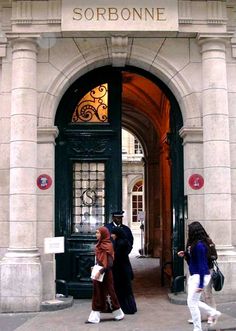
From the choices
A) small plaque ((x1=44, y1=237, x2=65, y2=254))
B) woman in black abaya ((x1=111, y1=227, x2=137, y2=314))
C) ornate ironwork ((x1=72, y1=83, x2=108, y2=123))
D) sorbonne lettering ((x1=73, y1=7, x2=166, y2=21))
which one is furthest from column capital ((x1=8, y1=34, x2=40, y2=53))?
woman in black abaya ((x1=111, y1=227, x2=137, y2=314))

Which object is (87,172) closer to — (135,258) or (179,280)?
(179,280)

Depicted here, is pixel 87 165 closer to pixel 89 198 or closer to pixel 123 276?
pixel 89 198

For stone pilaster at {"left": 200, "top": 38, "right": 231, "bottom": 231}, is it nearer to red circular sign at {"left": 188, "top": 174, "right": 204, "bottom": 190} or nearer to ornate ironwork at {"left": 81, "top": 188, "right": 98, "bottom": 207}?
red circular sign at {"left": 188, "top": 174, "right": 204, "bottom": 190}

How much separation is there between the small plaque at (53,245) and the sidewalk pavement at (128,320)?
1.18 m

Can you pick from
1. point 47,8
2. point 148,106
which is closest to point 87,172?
point 47,8

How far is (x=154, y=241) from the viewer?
23.2 m

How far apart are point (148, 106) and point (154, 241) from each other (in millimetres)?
7060

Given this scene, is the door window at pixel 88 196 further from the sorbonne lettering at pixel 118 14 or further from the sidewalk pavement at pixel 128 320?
the sorbonne lettering at pixel 118 14

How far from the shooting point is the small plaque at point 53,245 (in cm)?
1079

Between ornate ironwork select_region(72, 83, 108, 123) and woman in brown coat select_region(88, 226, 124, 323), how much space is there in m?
3.84

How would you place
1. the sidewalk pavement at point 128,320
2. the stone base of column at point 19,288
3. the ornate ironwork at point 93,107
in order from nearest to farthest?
the sidewalk pavement at point 128,320
the stone base of column at point 19,288
the ornate ironwork at point 93,107

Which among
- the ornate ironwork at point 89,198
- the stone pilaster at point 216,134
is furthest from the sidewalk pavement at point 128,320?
the ornate ironwork at point 89,198

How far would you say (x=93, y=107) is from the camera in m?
12.6

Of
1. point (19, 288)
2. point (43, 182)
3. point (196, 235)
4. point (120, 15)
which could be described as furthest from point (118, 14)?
point (19, 288)
